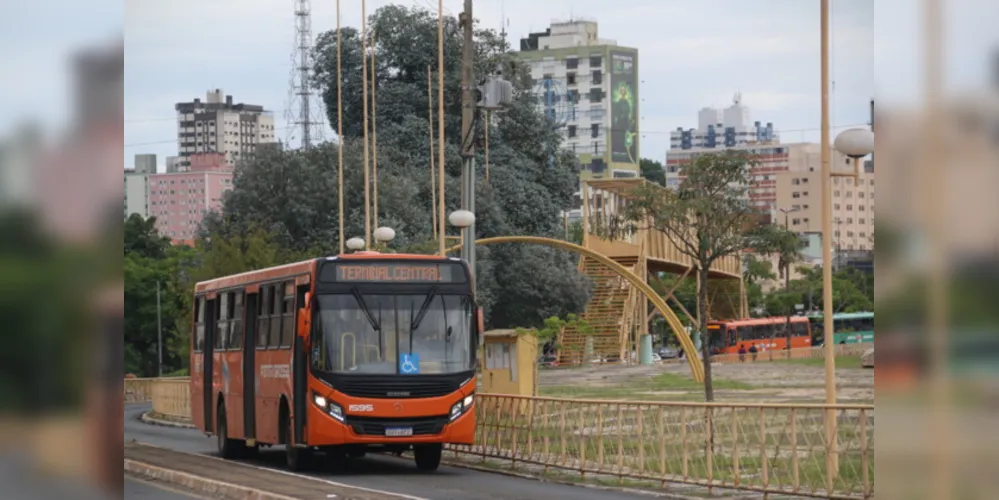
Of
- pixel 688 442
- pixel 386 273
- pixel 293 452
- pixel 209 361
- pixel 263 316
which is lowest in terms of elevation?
pixel 293 452

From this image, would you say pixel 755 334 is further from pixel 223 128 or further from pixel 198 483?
pixel 198 483

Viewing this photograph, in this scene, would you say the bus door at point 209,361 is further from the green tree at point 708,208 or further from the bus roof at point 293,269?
the green tree at point 708,208

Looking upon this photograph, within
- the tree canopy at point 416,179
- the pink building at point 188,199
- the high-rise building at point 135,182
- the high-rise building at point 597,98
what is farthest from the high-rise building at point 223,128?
the high-rise building at point 135,182

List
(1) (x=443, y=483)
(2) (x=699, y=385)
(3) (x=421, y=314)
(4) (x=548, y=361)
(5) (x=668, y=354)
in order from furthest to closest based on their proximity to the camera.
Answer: (5) (x=668, y=354) → (4) (x=548, y=361) → (2) (x=699, y=385) → (3) (x=421, y=314) → (1) (x=443, y=483)

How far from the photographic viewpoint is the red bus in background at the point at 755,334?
73188 millimetres

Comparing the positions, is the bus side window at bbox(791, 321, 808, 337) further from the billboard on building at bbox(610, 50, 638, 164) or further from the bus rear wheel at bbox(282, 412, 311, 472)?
the bus rear wheel at bbox(282, 412, 311, 472)

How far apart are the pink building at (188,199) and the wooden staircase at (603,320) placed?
1617 cm

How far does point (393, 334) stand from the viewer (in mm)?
18016

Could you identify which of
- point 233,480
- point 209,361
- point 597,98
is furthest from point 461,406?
point 597,98

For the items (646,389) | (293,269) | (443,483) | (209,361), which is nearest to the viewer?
(443,483)

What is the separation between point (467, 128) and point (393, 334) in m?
4.63

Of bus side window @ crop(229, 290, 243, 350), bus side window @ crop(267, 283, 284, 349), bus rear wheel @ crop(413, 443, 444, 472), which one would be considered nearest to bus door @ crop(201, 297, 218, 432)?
bus side window @ crop(229, 290, 243, 350)

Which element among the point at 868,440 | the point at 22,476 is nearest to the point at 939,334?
the point at 22,476

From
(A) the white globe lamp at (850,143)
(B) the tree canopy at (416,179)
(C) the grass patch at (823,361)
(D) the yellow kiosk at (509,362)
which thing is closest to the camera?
(A) the white globe lamp at (850,143)
